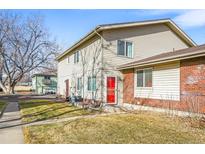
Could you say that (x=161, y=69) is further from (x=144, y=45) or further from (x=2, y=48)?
(x=2, y=48)

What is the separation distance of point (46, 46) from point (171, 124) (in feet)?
143

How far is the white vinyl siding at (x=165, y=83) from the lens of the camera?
1416 centimetres

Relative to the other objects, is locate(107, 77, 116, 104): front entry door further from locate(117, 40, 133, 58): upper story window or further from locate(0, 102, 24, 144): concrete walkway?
locate(0, 102, 24, 144): concrete walkway

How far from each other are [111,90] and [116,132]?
1016cm

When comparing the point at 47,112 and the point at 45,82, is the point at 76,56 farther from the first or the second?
the point at 45,82

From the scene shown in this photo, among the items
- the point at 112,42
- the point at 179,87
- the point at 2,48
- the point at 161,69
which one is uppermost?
the point at 2,48

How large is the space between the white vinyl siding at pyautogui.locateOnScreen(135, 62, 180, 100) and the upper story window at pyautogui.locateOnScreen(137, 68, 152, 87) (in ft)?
1.02

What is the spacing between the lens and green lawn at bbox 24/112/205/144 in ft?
26.8

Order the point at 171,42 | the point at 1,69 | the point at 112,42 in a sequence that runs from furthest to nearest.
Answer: the point at 1,69
the point at 171,42
the point at 112,42

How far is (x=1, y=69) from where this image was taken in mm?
49781

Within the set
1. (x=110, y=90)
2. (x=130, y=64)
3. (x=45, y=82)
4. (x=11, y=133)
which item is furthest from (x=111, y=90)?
(x=45, y=82)

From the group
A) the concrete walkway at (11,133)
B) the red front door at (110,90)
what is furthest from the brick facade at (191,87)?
the concrete walkway at (11,133)
